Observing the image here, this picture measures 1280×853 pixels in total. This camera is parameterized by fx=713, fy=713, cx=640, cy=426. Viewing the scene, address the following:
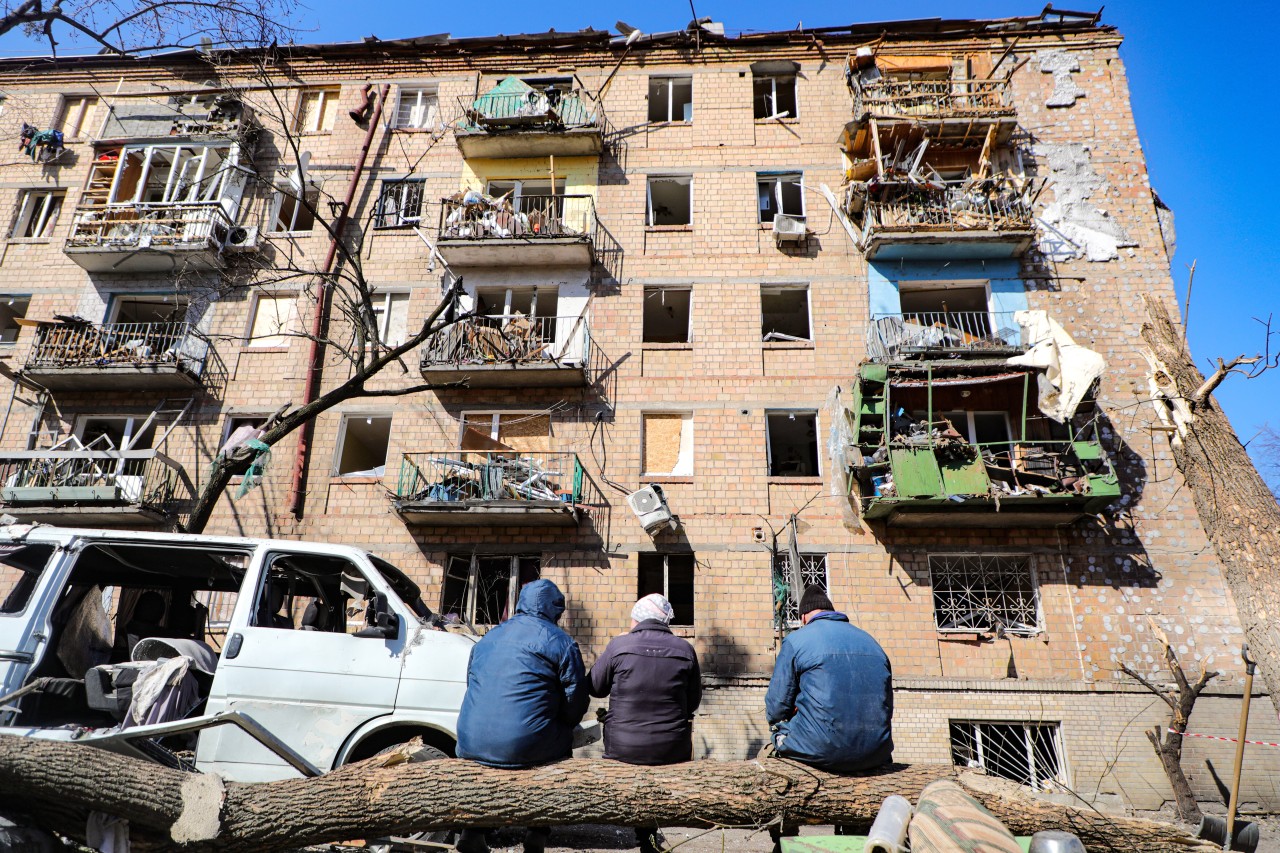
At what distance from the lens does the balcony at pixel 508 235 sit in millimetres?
15609

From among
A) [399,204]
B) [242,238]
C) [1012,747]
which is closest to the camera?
[1012,747]

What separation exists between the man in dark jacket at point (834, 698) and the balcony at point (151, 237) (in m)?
16.4

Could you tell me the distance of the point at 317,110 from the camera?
18.6 m

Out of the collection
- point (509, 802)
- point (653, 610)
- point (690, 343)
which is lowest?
point (509, 802)

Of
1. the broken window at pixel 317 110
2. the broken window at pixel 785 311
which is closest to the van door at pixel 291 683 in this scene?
the broken window at pixel 785 311

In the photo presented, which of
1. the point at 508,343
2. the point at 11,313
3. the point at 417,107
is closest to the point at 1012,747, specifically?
the point at 508,343

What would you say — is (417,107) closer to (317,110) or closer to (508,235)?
(317,110)

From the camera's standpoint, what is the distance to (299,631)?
6.04 m

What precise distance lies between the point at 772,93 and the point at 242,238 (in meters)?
13.4

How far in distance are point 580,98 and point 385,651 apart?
51.3ft

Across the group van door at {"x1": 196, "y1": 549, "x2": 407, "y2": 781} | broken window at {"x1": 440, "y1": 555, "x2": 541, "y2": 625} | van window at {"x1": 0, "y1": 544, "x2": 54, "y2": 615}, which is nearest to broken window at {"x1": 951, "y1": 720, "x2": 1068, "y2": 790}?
broken window at {"x1": 440, "y1": 555, "x2": 541, "y2": 625}

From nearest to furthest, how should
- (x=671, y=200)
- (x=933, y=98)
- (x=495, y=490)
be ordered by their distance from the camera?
1. (x=495, y=490)
2. (x=933, y=98)
3. (x=671, y=200)

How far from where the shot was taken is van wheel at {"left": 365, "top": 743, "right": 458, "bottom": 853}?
4961 mm

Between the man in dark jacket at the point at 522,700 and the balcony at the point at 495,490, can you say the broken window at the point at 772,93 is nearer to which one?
the balcony at the point at 495,490
